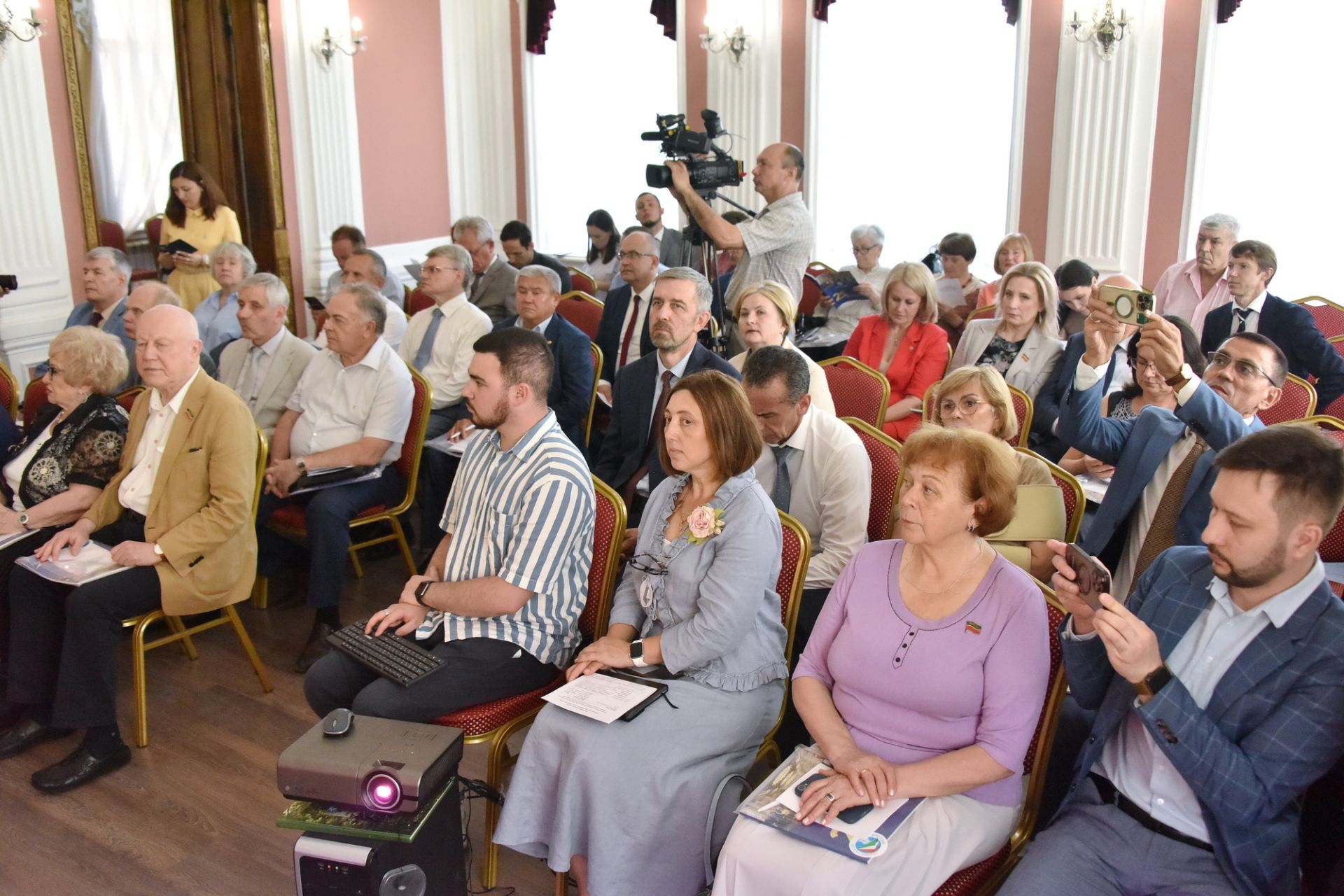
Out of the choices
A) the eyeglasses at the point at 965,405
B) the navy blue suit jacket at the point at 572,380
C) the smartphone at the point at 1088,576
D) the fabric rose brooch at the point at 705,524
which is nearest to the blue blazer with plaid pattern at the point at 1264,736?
the smartphone at the point at 1088,576

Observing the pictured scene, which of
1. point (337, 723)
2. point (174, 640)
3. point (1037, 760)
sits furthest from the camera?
point (174, 640)

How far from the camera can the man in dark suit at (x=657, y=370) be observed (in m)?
3.58

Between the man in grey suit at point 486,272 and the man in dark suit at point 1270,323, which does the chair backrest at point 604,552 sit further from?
the man in grey suit at point 486,272

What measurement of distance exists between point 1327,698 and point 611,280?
6.17 m

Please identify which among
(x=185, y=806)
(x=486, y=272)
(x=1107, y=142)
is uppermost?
(x=1107, y=142)

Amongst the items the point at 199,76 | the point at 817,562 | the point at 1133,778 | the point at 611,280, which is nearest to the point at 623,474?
the point at 817,562

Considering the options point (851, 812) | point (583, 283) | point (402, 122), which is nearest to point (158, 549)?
point (851, 812)

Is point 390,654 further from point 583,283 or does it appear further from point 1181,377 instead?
point 583,283

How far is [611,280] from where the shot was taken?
Answer: 7.47 m

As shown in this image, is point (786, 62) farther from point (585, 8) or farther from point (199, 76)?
point (199, 76)

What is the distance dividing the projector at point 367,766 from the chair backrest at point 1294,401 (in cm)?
305

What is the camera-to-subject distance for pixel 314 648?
3713 mm

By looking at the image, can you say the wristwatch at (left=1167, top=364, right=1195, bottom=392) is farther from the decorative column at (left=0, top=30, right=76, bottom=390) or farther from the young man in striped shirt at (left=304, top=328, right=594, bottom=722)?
the decorative column at (left=0, top=30, right=76, bottom=390)

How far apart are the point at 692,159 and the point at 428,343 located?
5.04 ft
